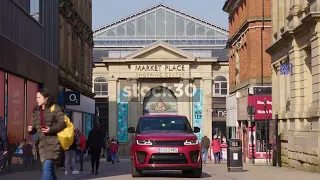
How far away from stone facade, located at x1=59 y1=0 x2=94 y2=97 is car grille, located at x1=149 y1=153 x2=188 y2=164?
16.0 metres

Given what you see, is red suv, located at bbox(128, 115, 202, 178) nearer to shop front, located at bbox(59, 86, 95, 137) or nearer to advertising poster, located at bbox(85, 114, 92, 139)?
shop front, located at bbox(59, 86, 95, 137)

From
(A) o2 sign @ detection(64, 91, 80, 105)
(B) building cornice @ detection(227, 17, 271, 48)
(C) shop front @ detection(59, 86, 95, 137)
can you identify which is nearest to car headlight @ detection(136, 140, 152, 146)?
(C) shop front @ detection(59, 86, 95, 137)

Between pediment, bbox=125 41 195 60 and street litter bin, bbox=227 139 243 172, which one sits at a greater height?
pediment, bbox=125 41 195 60

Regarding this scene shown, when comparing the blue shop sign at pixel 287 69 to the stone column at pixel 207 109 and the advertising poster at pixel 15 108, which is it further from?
the stone column at pixel 207 109

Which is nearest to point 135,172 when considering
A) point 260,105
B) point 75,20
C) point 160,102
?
point 75,20

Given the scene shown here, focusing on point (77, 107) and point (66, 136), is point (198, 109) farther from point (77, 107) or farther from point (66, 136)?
point (66, 136)

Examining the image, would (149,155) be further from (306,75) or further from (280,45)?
(280,45)

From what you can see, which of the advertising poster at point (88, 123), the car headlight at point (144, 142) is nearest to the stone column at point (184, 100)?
the advertising poster at point (88, 123)

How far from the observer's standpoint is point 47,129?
1022 cm

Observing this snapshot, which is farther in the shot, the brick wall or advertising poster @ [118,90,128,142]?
advertising poster @ [118,90,128,142]

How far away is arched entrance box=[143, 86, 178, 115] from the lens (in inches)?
3145

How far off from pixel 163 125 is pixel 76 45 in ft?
74.6

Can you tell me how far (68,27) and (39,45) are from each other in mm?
9955

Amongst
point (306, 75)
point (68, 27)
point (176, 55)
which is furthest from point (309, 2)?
point (176, 55)
